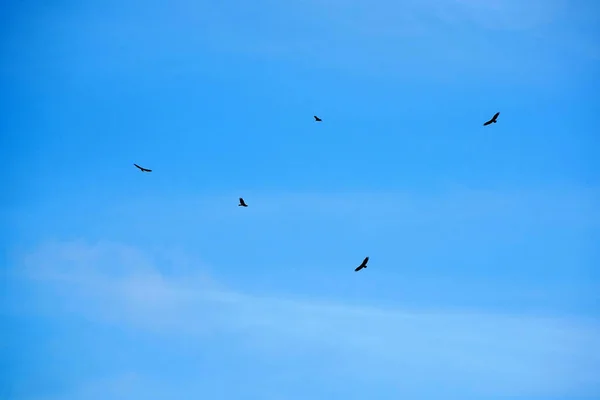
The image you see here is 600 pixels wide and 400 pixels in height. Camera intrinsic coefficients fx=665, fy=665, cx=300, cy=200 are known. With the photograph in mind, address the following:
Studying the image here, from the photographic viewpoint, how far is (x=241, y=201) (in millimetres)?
83750

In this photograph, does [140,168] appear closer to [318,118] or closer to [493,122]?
[318,118]

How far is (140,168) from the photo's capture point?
85.8 meters

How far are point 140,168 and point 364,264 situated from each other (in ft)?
106

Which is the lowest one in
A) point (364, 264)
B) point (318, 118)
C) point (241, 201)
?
point (364, 264)

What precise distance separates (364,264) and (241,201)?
19261 mm

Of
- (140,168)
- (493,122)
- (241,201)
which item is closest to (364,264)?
(241,201)

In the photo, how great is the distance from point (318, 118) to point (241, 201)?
1421cm

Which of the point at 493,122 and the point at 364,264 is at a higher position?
the point at 493,122

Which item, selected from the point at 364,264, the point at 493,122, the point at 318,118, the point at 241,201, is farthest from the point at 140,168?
the point at 493,122

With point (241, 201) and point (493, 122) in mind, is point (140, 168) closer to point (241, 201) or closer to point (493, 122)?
point (241, 201)

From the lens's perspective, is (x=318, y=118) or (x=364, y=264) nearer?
(x=364, y=264)

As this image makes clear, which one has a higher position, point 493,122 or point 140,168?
point 493,122

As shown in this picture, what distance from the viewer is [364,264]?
73.1 metres

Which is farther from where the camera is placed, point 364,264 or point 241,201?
point 241,201
